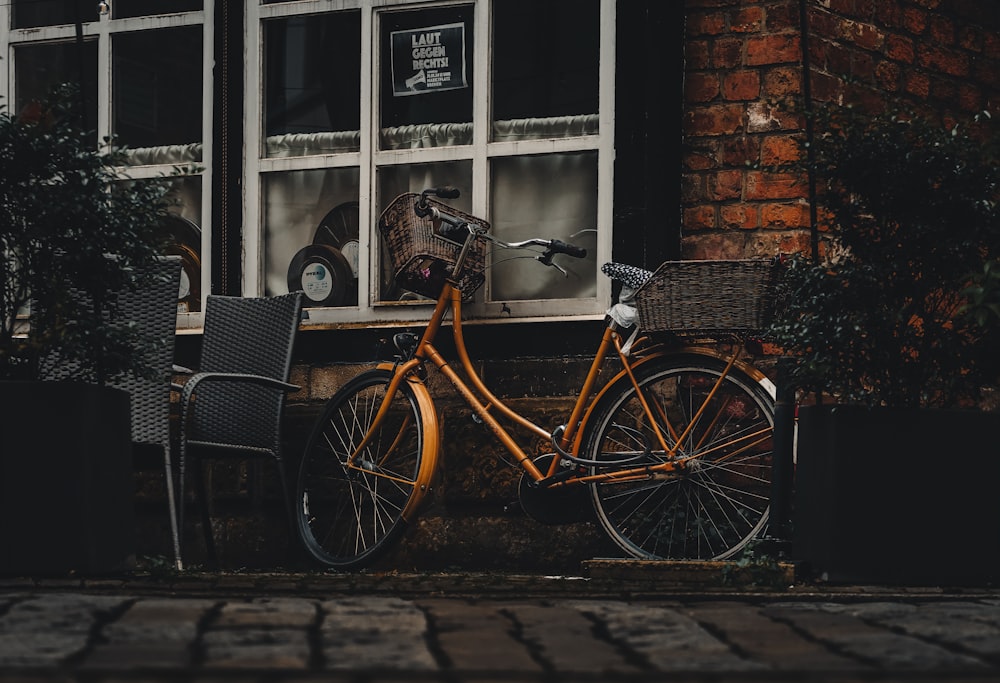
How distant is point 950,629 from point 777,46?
3250 mm

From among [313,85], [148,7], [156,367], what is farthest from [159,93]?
[156,367]

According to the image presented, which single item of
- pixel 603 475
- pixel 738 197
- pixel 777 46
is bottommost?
pixel 603 475

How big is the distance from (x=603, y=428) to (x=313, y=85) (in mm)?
2353

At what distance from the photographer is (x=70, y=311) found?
482 centimetres

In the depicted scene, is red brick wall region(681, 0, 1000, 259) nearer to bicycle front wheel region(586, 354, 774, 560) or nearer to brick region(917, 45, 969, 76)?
brick region(917, 45, 969, 76)

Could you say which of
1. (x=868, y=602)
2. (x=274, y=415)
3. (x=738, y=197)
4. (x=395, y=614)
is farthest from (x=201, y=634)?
(x=738, y=197)

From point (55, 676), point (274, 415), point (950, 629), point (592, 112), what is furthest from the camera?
point (592, 112)

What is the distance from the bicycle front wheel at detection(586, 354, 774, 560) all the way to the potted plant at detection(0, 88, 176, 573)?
1623 millimetres

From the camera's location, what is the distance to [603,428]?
556cm

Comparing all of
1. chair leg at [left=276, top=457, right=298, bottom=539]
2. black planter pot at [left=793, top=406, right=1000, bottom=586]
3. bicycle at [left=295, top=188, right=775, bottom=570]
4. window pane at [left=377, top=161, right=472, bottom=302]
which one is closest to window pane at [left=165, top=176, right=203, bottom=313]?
window pane at [left=377, top=161, right=472, bottom=302]

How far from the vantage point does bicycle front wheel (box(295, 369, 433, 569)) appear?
604cm

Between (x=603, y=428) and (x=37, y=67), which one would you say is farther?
(x=37, y=67)

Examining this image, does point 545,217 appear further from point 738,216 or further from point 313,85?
point 313,85

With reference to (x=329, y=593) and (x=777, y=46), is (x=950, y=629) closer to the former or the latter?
(x=329, y=593)
